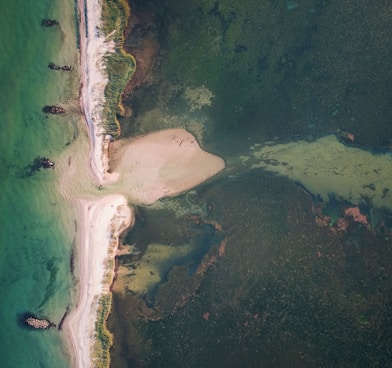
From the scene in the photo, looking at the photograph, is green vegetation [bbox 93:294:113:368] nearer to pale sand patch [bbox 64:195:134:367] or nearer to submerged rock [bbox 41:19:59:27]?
pale sand patch [bbox 64:195:134:367]

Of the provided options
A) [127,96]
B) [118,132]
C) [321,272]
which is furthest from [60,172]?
[321,272]

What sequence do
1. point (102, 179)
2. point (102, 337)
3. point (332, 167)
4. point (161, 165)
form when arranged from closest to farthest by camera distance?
point (102, 179), point (102, 337), point (161, 165), point (332, 167)

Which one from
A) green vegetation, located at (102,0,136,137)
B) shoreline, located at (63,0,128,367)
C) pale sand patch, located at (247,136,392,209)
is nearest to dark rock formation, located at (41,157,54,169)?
shoreline, located at (63,0,128,367)

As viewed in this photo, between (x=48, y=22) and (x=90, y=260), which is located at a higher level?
(x=48, y=22)

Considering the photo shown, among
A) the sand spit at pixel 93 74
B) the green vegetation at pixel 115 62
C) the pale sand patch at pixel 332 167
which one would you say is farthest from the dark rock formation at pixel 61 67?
the pale sand patch at pixel 332 167

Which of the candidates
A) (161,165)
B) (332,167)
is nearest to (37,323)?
(161,165)

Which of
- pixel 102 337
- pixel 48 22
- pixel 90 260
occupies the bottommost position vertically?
pixel 102 337

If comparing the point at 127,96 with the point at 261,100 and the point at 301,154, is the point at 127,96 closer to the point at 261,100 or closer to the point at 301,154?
the point at 261,100

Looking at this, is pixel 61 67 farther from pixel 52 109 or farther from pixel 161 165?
pixel 161 165
